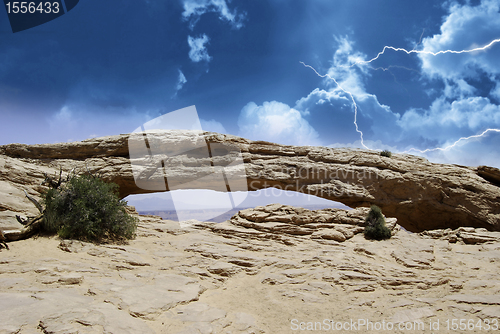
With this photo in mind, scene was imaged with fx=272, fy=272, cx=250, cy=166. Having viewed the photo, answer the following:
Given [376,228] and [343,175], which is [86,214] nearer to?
[376,228]

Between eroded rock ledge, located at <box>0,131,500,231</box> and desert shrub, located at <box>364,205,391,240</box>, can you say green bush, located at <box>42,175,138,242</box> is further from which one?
desert shrub, located at <box>364,205,391,240</box>

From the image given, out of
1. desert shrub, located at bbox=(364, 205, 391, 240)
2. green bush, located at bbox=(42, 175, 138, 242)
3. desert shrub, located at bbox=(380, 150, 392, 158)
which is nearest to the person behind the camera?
green bush, located at bbox=(42, 175, 138, 242)

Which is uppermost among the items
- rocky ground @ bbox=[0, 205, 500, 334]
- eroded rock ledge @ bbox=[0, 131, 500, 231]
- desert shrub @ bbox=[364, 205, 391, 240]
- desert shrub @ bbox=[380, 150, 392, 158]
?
desert shrub @ bbox=[380, 150, 392, 158]

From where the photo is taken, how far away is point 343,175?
19.8 m

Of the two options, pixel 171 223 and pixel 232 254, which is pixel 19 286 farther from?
pixel 171 223

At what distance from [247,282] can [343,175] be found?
12828 millimetres

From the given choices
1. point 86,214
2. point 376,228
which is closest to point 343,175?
point 376,228

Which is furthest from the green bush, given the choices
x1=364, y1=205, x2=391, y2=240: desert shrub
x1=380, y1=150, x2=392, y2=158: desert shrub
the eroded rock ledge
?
x1=380, y1=150, x2=392, y2=158: desert shrub

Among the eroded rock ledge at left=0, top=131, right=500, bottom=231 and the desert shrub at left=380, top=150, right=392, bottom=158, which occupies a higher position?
the desert shrub at left=380, top=150, right=392, bottom=158

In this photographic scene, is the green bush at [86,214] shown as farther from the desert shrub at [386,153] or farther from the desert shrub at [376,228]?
the desert shrub at [386,153]

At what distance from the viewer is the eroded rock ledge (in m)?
18.8

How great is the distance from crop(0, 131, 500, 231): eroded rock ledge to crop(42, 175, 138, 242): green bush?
6.79m

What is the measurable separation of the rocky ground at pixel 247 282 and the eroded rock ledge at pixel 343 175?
474cm

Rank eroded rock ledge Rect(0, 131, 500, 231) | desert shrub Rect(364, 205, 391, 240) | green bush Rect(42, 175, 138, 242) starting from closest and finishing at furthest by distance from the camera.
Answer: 1. green bush Rect(42, 175, 138, 242)
2. desert shrub Rect(364, 205, 391, 240)
3. eroded rock ledge Rect(0, 131, 500, 231)
